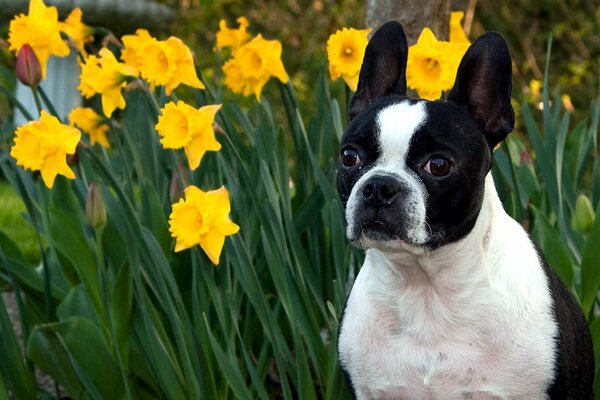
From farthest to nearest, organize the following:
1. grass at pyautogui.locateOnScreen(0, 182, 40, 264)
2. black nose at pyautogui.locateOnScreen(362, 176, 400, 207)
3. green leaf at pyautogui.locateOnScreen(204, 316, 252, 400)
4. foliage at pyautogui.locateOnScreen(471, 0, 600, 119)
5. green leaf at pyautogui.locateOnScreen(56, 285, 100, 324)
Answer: foliage at pyautogui.locateOnScreen(471, 0, 600, 119)
grass at pyautogui.locateOnScreen(0, 182, 40, 264)
green leaf at pyautogui.locateOnScreen(56, 285, 100, 324)
green leaf at pyautogui.locateOnScreen(204, 316, 252, 400)
black nose at pyautogui.locateOnScreen(362, 176, 400, 207)

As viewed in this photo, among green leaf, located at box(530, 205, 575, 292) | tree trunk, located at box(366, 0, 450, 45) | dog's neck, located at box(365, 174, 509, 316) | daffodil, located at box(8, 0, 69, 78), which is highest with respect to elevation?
daffodil, located at box(8, 0, 69, 78)

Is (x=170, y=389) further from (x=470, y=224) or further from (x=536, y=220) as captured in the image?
(x=536, y=220)

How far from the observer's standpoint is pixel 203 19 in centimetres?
938

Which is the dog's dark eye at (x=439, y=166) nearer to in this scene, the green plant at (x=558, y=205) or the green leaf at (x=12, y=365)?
the green plant at (x=558, y=205)

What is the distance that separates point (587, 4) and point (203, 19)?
10.4 ft

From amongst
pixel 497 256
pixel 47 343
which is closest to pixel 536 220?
pixel 497 256

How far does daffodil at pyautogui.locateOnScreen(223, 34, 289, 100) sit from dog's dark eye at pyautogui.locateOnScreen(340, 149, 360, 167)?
29.7 inches

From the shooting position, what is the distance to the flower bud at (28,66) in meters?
2.70

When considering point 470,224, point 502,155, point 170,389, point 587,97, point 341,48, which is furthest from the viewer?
point 587,97

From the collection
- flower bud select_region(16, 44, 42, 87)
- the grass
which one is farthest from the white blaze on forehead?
the grass

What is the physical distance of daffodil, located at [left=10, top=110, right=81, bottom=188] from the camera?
7.99 feet

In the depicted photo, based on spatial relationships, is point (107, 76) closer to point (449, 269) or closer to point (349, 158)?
point (349, 158)

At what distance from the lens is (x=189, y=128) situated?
2.40 meters

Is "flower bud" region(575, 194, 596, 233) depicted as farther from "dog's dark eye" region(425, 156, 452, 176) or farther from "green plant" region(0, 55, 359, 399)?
"dog's dark eye" region(425, 156, 452, 176)
